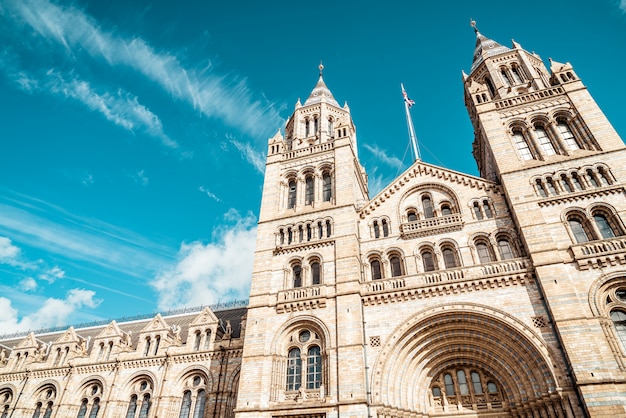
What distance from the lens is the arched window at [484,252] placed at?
22.8 metres

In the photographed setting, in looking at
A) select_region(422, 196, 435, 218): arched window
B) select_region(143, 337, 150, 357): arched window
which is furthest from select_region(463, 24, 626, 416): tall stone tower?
select_region(143, 337, 150, 357): arched window

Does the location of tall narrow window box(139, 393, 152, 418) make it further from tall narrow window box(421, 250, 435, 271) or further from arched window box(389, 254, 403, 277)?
tall narrow window box(421, 250, 435, 271)

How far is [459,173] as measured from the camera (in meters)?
26.6

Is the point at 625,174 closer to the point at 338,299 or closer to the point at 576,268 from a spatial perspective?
the point at 576,268

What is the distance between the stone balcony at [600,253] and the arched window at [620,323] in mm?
2286

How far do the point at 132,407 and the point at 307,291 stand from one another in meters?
16.9

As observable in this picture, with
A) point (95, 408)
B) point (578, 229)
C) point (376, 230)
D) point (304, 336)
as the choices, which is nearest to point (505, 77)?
point (578, 229)

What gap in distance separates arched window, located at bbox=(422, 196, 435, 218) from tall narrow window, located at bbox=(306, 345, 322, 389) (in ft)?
37.1

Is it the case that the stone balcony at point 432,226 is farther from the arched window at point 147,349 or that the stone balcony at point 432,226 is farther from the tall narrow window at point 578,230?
the arched window at point 147,349

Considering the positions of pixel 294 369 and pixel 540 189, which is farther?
pixel 540 189

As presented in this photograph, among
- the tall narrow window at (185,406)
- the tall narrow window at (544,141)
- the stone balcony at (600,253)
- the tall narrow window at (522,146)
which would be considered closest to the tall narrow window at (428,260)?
the stone balcony at (600,253)

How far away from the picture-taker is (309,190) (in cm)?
3020

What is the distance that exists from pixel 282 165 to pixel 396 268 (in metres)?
12.9

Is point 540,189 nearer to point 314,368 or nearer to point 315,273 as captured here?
point 315,273
